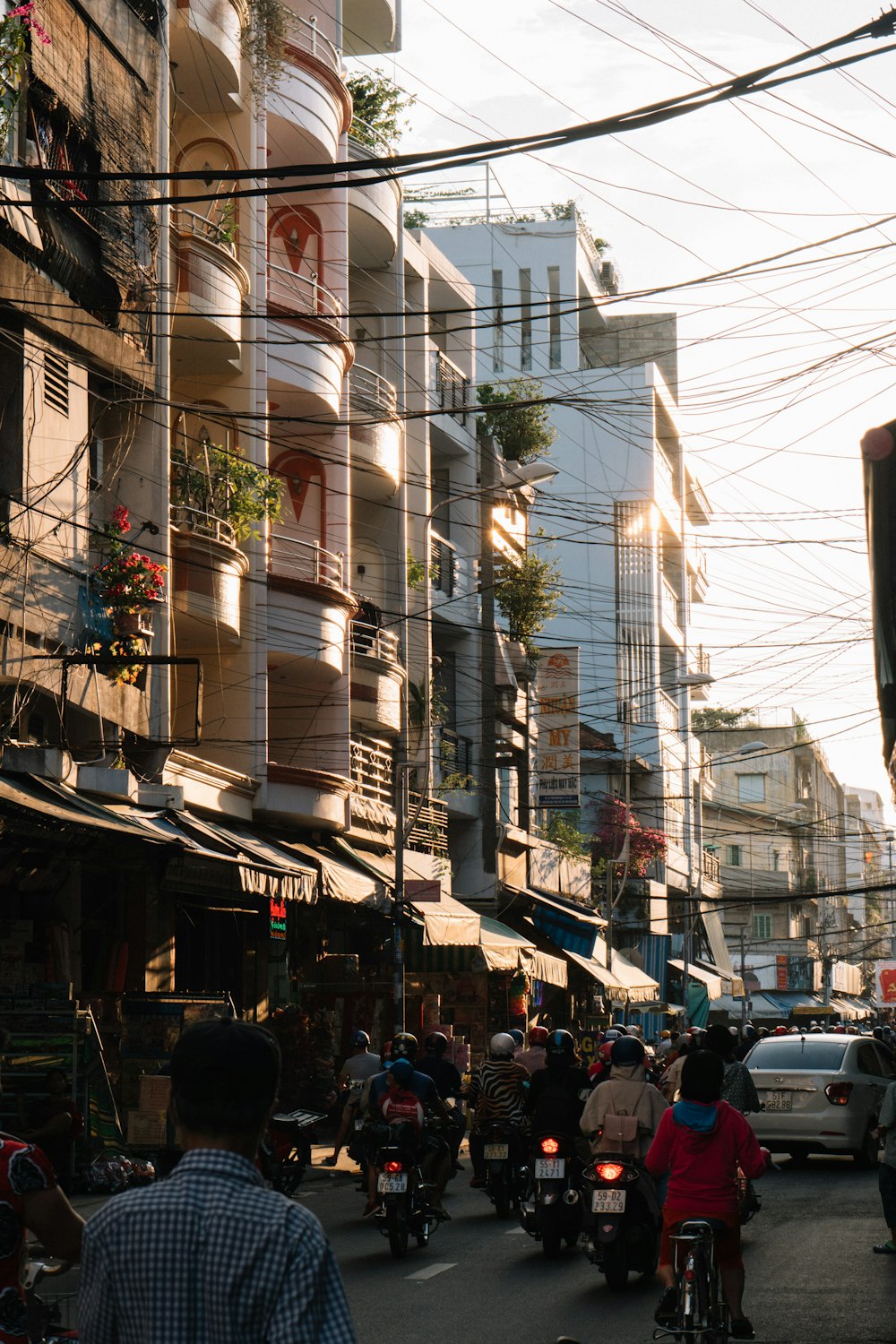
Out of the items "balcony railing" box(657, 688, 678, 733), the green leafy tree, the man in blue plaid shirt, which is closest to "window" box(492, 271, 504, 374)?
"balcony railing" box(657, 688, 678, 733)

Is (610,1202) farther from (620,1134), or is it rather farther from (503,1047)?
(503,1047)

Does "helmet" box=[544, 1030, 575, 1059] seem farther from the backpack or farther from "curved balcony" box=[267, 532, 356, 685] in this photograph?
"curved balcony" box=[267, 532, 356, 685]

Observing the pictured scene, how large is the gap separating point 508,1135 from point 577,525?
181 ft

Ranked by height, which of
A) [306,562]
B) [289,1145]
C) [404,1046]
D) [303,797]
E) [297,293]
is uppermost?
[297,293]

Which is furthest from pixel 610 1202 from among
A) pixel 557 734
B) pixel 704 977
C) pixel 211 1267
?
pixel 704 977

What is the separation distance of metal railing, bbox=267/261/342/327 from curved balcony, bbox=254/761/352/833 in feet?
24.1

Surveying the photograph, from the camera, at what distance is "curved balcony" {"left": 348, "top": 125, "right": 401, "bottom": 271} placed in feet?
104

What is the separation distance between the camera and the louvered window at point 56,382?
18.5 meters

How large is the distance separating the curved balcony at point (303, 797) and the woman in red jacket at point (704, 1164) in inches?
706

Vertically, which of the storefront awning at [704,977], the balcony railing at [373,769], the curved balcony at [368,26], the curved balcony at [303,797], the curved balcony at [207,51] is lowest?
the storefront awning at [704,977]

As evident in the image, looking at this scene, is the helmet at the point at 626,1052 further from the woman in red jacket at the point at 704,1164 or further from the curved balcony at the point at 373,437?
the curved balcony at the point at 373,437

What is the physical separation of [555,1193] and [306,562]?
17625 mm

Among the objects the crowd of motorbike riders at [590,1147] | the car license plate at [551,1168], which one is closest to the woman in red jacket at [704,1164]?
the crowd of motorbike riders at [590,1147]

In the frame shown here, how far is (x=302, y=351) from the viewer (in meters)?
27.7
